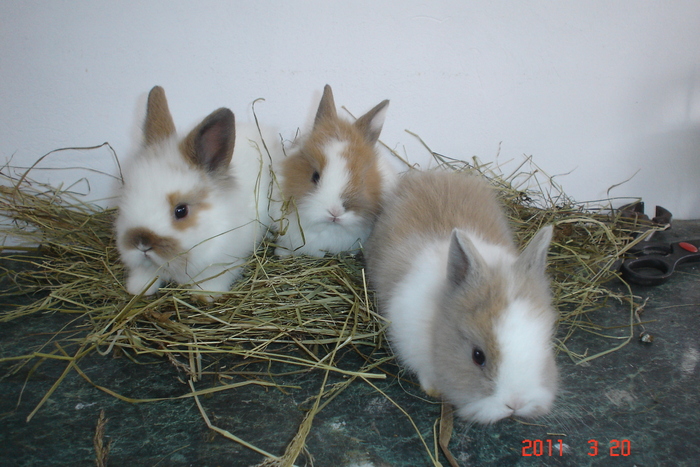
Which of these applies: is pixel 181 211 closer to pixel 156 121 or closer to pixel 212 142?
pixel 212 142

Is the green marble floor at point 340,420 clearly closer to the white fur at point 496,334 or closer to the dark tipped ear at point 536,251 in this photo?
the white fur at point 496,334

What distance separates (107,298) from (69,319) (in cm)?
15

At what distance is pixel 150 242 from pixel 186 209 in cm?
18

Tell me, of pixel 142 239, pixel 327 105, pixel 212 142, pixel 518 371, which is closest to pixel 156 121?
pixel 212 142

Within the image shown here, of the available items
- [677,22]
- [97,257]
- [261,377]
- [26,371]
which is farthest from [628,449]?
[677,22]

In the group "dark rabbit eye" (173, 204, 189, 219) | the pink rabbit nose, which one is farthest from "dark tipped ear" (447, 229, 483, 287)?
"dark rabbit eye" (173, 204, 189, 219)

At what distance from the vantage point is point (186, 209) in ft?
5.36

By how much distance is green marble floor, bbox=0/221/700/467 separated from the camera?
117 cm

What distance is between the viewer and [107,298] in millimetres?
1801

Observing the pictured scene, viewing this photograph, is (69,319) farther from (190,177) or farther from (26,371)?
(190,177)

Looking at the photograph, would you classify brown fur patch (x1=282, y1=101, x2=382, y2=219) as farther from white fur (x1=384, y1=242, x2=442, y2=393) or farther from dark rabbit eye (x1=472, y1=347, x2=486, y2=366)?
dark rabbit eye (x1=472, y1=347, x2=486, y2=366)

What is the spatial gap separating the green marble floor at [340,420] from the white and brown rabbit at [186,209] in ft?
1.14

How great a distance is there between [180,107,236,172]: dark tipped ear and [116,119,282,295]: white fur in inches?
1.9

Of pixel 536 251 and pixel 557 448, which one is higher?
pixel 536 251
